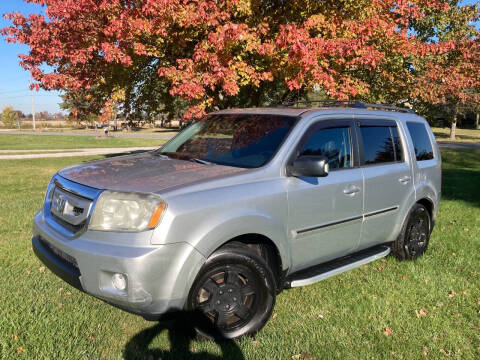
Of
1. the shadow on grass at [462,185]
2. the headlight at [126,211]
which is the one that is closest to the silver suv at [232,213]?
the headlight at [126,211]

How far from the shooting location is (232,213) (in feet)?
10.0

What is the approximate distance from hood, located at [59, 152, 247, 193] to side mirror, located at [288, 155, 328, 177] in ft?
1.51

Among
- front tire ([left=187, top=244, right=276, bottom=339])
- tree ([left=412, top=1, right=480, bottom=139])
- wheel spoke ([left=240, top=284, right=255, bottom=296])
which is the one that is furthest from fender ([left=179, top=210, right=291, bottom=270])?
tree ([left=412, top=1, right=480, bottom=139])

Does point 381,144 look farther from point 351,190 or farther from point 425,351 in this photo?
point 425,351

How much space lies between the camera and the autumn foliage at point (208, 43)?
725 centimetres

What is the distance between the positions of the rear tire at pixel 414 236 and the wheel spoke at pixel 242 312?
7.90 ft

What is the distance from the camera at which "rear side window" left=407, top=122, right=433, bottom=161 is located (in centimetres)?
511

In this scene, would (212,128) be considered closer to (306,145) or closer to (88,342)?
(306,145)

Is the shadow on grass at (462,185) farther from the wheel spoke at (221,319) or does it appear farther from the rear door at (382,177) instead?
the wheel spoke at (221,319)

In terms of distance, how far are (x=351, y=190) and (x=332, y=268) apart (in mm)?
766

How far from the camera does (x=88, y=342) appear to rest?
10.6 ft

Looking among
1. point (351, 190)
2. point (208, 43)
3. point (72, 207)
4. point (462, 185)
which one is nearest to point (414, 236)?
point (351, 190)

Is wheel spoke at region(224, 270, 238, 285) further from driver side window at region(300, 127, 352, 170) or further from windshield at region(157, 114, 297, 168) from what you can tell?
driver side window at region(300, 127, 352, 170)

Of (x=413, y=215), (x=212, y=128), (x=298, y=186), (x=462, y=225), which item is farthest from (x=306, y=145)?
(x=462, y=225)
